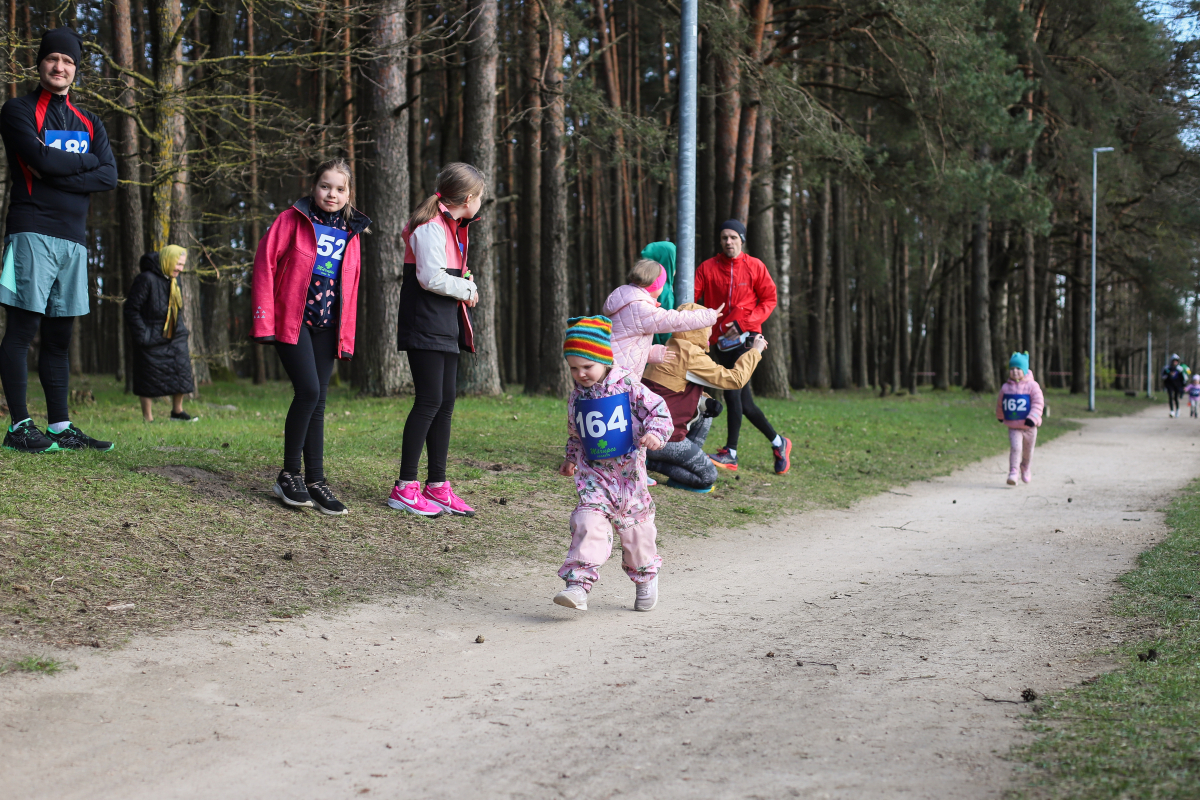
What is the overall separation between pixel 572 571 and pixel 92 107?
977 cm

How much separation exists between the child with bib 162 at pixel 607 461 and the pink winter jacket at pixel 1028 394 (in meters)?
7.96

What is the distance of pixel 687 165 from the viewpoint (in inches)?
390

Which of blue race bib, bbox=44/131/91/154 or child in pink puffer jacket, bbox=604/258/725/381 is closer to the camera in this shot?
blue race bib, bbox=44/131/91/154

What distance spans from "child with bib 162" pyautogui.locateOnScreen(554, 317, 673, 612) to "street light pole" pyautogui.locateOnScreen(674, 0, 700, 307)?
473cm

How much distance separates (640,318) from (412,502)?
2.23m

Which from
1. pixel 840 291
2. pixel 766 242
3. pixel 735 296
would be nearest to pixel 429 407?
pixel 735 296

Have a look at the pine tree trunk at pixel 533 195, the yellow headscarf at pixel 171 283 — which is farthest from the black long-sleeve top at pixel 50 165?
the pine tree trunk at pixel 533 195

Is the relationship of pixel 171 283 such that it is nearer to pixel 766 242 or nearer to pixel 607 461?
pixel 607 461

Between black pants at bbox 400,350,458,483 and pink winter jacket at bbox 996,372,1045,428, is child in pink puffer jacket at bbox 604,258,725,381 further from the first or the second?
pink winter jacket at bbox 996,372,1045,428

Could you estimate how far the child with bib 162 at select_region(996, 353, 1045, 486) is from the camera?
11.6 m

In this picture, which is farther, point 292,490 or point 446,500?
point 446,500

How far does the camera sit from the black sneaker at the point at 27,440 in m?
6.59

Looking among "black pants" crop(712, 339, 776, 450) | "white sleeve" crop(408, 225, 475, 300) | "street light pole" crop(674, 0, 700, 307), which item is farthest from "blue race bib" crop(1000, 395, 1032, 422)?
"white sleeve" crop(408, 225, 475, 300)

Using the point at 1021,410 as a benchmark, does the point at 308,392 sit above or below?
above
